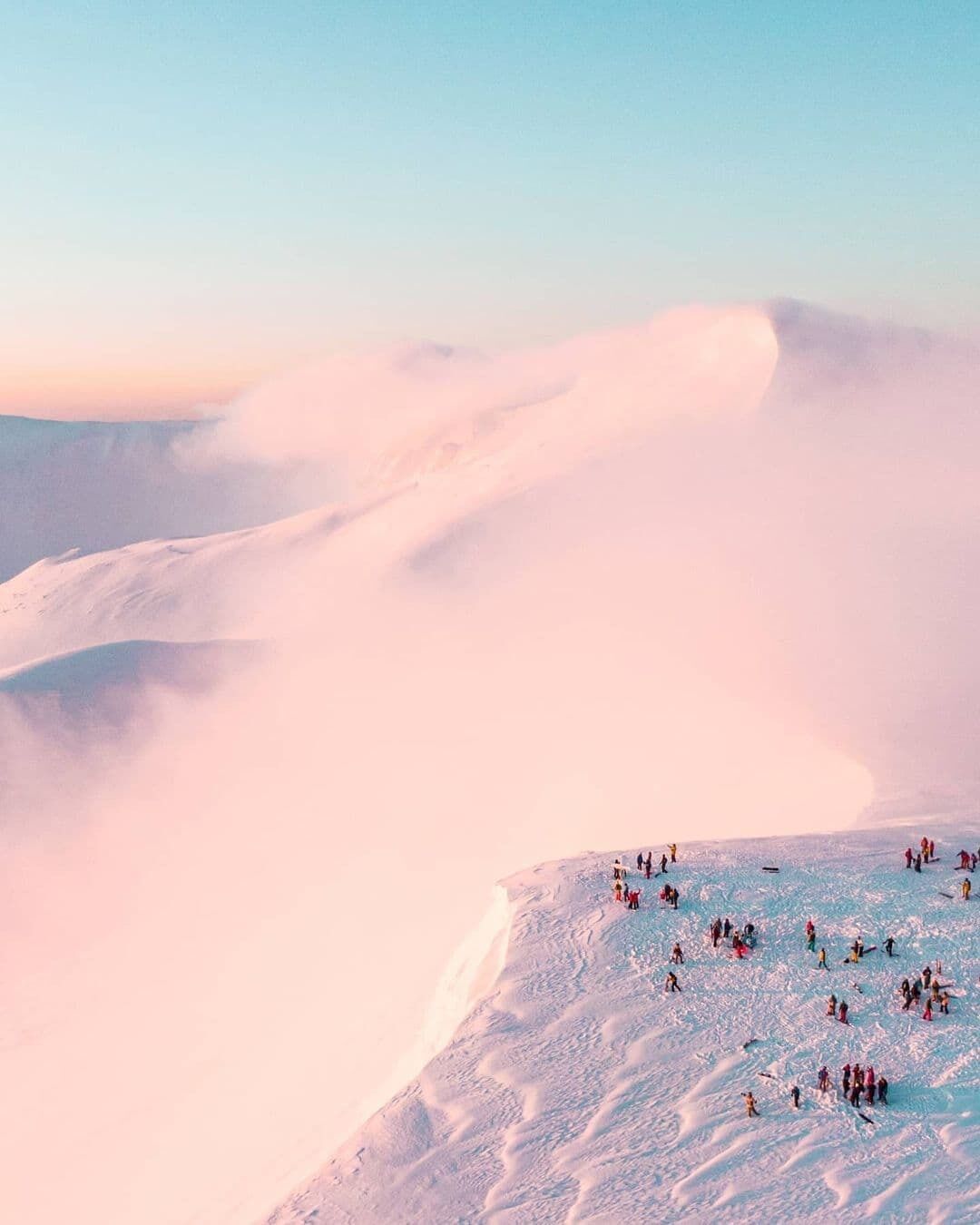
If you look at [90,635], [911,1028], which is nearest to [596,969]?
[911,1028]

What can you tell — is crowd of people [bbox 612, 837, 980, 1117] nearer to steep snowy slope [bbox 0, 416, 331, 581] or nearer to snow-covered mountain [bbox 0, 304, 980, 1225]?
snow-covered mountain [bbox 0, 304, 980, 1225]

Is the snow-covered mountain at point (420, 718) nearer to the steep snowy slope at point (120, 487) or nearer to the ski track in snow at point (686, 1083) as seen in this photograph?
the ski track in snow at point (686, 1083)

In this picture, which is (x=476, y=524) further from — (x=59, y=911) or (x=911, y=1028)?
(x=911, y=1028)

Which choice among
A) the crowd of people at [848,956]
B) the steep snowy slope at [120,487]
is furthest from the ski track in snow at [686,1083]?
the steep snowy slope at [120,487]

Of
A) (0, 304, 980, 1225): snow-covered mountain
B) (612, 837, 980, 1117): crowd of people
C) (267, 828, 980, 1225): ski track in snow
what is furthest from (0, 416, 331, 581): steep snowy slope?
(267, 828, 980, 1225): ski track in snow

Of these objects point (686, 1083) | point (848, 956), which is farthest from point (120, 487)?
point (686, 1083)

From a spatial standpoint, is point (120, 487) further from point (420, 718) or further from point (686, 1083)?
point (686, 1083)
